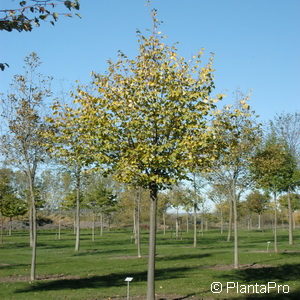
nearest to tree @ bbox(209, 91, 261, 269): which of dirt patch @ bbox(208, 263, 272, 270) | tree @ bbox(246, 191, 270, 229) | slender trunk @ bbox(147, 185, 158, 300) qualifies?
dirt patch @ bbox(208, 263, 272, 270)

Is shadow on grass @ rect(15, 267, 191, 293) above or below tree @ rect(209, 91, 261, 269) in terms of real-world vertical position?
below

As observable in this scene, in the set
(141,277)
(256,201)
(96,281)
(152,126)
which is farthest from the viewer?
(256,201)

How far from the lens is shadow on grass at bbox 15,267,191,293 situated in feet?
45.6

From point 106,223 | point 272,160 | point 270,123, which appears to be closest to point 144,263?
point 272,160

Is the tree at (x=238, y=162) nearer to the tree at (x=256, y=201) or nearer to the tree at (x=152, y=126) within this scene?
the tree at (x=152, y=126)

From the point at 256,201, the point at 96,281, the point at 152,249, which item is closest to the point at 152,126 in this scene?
the point at 152,249

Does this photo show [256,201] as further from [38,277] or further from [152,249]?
[152,249]

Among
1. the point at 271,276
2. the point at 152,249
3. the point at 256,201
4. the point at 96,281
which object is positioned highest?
the point at 256,201

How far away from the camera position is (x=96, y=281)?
15195 millimetres

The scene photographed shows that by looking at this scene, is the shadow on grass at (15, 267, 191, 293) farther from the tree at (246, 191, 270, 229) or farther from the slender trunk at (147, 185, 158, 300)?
the tree at (246, 191, 270, 229)

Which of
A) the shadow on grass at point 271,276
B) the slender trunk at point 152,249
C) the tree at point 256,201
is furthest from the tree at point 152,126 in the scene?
the tree at point 256,201

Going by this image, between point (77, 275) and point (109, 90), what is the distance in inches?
364

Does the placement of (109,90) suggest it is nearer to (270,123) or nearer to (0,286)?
(0,286)

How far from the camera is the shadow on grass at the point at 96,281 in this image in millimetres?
13906
